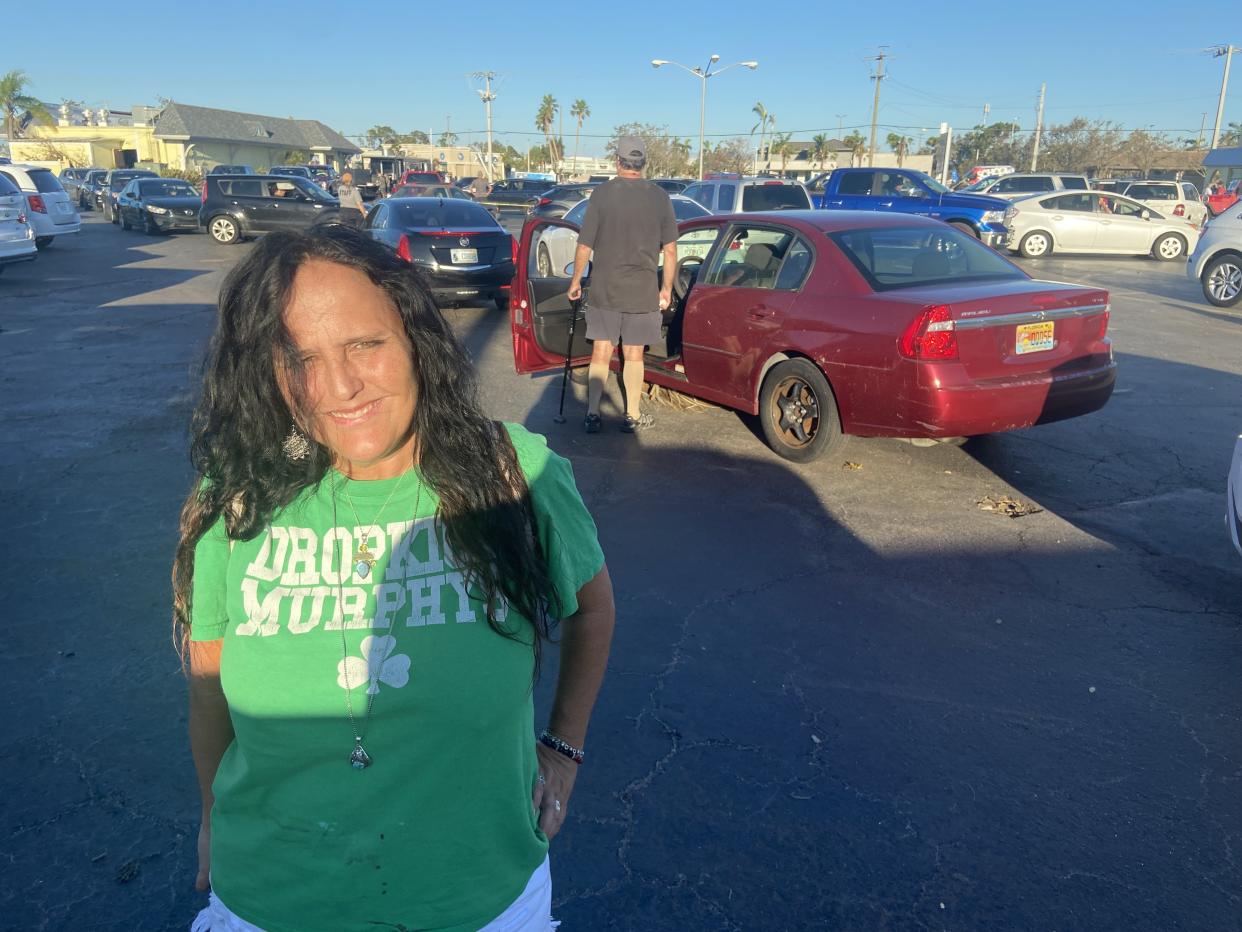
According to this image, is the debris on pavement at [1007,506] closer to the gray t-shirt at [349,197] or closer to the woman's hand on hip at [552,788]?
the woman's hand on hip at [552,788]

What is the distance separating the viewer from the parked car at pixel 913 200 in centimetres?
2044

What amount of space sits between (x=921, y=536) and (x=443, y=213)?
974cm

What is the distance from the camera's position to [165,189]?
1013 inches

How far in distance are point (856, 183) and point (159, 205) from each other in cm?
1778

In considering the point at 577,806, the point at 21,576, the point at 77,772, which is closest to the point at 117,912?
the point at 77,772

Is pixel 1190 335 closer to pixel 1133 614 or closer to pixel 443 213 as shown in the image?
pixel 1133 614

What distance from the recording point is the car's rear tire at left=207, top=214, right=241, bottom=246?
21.7m

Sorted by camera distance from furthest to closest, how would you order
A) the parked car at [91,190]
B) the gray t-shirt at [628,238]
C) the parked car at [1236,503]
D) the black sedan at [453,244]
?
1. the parked car at [91,190]
2. the black sedan at [453,244]
3. the gray t-shirt at [628,238]
4. the parked car at [1236,503]

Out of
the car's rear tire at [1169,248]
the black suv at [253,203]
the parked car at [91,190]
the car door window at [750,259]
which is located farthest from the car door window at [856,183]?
the parked car at [91,190]

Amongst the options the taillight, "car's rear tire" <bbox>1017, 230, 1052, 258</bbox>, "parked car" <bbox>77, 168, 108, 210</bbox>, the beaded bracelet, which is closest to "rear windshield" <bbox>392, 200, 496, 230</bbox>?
the taillight

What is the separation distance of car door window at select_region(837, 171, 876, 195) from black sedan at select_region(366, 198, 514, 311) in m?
11.2

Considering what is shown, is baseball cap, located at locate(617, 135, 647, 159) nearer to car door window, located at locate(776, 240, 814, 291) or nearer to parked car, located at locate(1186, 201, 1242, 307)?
car door window, located at locate(776, 240, 814, 291)

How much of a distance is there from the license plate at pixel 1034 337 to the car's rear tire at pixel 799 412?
3.71 ft

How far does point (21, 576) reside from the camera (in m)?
4.44
